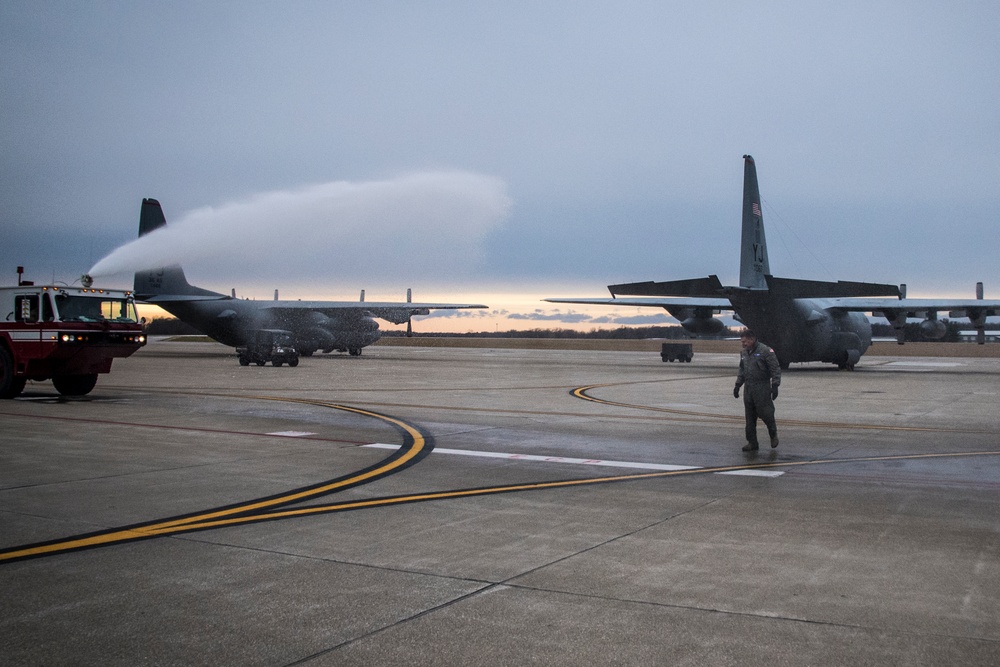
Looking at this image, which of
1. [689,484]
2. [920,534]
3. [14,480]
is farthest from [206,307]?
[920,534]

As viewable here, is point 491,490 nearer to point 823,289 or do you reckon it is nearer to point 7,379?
point 7,379

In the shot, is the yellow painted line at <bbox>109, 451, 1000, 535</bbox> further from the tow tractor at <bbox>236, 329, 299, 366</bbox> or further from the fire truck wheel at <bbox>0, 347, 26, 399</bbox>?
the tow tractor at <bbox>236, 329, 299, 366</bbox>

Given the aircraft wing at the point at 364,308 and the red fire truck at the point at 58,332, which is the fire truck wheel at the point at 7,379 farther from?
the aircraft wing at the point at 364,308

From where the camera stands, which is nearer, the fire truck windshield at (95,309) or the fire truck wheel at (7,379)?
the fire truck windshield at (95,309)

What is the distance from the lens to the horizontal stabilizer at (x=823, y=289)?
31.1 meters

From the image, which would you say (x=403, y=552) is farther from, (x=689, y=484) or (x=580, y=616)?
(x=689, y=484)

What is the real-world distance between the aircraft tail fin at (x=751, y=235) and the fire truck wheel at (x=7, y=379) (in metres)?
28.2

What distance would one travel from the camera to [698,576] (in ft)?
21.3

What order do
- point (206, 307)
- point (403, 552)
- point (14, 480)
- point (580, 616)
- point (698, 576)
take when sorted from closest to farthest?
point (580, 616) < point (698, 576) < point (403, 552) < point (14, 480) < point (206, 307)

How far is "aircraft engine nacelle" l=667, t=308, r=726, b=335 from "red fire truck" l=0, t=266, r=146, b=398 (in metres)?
31.3

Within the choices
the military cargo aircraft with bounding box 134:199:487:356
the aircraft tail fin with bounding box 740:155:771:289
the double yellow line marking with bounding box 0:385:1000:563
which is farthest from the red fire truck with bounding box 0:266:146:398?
the aircraft tail fin with bounding box 740:155:771:289

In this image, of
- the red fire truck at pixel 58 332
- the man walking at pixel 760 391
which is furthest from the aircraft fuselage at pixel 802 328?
the red fire truck at pixel 58 332

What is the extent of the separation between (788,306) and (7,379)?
99.1ft

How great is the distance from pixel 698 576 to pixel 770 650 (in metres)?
1.51
